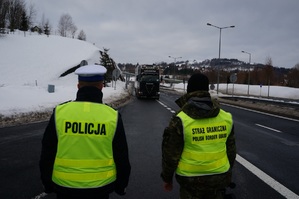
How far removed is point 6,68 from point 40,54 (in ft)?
33.4

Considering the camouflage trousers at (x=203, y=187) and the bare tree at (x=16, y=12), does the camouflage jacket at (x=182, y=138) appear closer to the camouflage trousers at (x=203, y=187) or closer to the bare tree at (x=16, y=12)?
the camouflage trousers at (x=203, y=187)

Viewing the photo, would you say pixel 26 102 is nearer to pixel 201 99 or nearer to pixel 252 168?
pixel 252 168

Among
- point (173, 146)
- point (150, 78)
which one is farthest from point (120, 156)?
point (150, 78)

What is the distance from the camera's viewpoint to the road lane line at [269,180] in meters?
Answer: 5.14

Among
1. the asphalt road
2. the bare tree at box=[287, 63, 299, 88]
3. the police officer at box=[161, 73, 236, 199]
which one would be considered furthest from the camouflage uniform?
the bare tree at box=[287, 63, 299, 88]

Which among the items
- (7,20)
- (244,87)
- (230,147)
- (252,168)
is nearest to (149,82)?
(252,168)

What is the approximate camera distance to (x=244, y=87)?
270 ft

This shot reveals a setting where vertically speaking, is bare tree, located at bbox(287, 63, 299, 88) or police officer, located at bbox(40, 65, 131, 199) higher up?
bare tree, located at bbox(287, 63, 299, 88)

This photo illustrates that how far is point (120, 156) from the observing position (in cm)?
271

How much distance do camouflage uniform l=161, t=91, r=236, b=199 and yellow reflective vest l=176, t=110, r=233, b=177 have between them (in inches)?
2.0

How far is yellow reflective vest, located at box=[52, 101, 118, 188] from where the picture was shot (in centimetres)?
Answer: 256

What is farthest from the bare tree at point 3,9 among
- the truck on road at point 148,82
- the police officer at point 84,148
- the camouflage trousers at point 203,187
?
the camouflage trousers at point 203,187

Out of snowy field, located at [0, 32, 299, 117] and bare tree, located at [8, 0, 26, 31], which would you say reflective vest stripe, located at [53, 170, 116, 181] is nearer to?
snowy field, located at [0, 32, 299, 117]

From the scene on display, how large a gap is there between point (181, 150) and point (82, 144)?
3.41 feet
